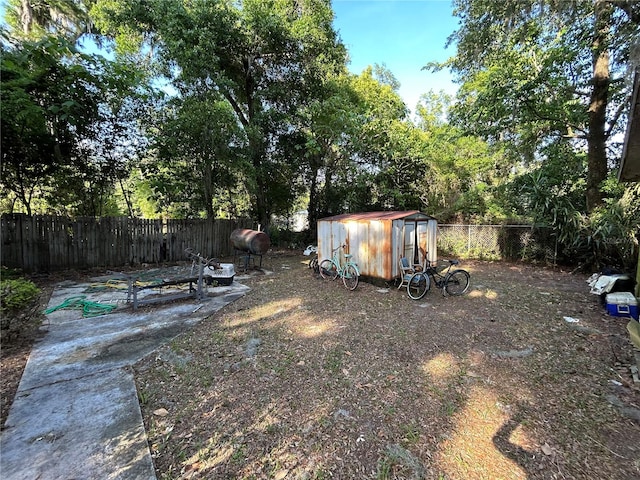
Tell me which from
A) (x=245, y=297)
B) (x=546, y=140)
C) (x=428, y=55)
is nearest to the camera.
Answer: (x=245, y=297)

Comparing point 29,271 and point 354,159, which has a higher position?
point 354,159

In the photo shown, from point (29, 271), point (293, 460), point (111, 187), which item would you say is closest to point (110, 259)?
point (29, 271)

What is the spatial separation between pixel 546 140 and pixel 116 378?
1384 centimetres

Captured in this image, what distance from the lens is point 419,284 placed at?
20.9ft

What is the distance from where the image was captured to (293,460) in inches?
79.4

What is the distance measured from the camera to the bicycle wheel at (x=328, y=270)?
7863 millimetres

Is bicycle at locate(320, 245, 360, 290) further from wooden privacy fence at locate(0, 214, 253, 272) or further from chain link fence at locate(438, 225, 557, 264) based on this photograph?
chain link fence at locate(438, 225, 557, 264)

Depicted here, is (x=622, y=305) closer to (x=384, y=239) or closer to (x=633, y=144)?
(x=633, y=144)

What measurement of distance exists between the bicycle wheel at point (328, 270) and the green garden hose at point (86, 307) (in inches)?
187

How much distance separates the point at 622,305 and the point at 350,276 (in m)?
4.84

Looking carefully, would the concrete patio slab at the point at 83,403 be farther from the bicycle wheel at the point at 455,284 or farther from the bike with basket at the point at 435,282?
the bicycle wheel at the point at 455,284

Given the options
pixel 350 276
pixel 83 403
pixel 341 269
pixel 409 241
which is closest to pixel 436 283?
pixel 409 241

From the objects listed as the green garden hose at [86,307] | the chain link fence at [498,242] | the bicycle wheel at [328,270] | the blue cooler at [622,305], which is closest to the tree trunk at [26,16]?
the green garden hose at [86,307]

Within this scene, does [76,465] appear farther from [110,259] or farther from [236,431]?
[110,259]
